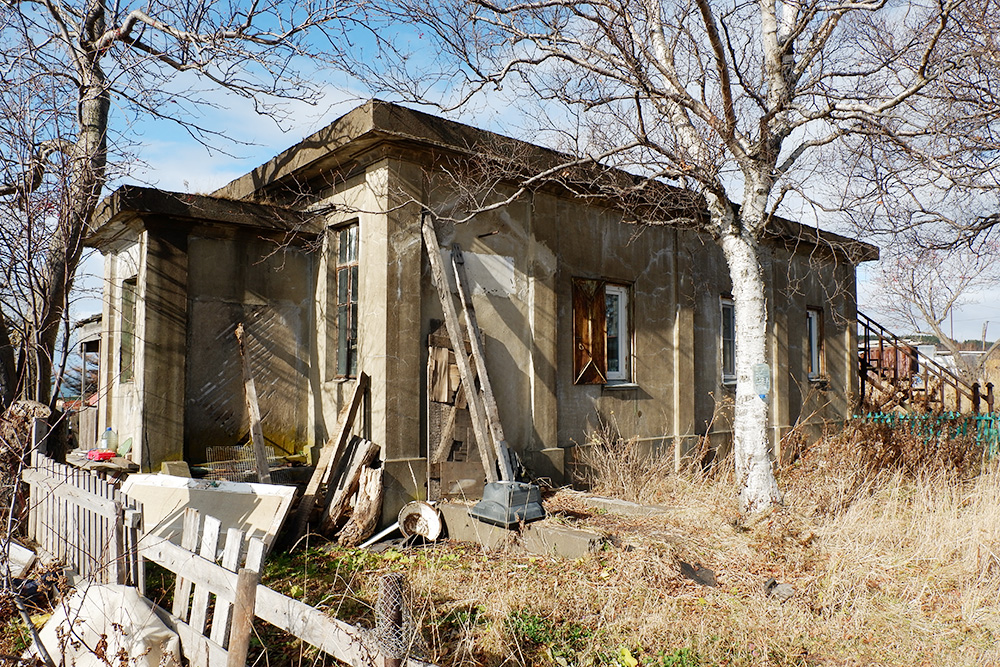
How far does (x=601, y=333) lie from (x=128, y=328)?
21.0 feet

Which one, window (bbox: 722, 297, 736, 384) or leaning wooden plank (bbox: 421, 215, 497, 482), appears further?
window (bbox: 722, 297, 736, 384)

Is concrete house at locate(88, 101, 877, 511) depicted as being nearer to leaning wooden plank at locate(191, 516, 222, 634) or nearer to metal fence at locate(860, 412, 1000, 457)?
leaning wooden plank at locate(191, 516, 222, 634)

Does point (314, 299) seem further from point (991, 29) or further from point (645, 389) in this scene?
point (991, 29)

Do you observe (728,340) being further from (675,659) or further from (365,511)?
(675,659)

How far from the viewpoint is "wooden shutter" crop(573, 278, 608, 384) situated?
945 centimetres

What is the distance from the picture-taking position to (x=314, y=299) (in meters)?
8.93

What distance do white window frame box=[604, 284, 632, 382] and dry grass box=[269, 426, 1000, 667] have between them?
2.70 meters

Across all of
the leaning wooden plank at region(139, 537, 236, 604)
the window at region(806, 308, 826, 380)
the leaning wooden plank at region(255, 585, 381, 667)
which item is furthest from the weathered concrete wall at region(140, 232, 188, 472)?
the window at region(806, 308, 826, 380)

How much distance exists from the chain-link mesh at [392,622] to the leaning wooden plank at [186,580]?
1643 millimetres

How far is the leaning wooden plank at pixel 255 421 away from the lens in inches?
285

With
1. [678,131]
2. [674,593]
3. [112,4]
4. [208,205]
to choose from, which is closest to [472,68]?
[678,131]

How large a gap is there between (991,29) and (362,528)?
8.28m

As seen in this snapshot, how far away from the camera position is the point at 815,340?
1447 centimetres

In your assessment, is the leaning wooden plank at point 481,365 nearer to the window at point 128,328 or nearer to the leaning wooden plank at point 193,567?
the leaning wooden plank at point 193,567
